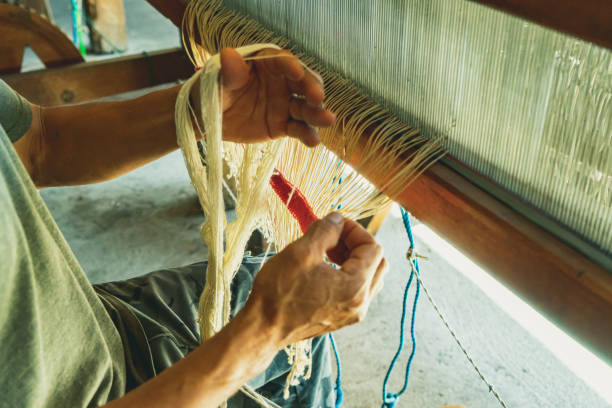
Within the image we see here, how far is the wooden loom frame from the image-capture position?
557mm

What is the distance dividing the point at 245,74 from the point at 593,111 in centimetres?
51

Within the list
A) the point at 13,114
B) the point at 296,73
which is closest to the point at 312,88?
the point at 296,73

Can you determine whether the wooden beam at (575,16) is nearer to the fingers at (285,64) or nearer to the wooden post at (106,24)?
the fingers at (285,64)

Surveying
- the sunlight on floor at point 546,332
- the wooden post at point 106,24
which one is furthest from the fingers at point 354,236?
the wooden post at point 106,24

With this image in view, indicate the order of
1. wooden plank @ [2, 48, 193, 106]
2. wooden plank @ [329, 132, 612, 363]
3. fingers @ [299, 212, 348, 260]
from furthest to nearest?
1. wooden plank @ [2, 48, 193, 106]
2. fingers @ [299, 212, 348, 260]
3. wooden plank @ [329, 132, 612, 363]

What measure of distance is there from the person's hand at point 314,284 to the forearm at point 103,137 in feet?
1.63

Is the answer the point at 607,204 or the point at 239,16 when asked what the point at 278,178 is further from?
the point at 607,204

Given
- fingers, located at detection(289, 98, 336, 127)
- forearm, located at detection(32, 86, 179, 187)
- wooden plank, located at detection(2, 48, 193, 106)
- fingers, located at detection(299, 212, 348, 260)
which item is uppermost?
fingers, located at detection(289, 98, 336, 127)

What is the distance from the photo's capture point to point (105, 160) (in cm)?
115

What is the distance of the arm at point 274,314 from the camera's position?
0.74 metres

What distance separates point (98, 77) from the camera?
84.7 inches

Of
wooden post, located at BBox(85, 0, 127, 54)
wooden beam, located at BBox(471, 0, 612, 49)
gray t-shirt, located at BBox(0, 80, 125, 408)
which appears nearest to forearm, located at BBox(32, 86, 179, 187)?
gray t-shirt, located at BBox(0, 80, 125, 408)

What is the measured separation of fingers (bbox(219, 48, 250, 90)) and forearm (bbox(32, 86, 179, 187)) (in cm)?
32

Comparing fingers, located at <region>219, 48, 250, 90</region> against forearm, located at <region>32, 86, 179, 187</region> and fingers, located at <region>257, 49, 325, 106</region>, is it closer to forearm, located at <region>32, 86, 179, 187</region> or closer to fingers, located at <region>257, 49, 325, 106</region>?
fingers, located at <region>257, 49, 325, 106</region>
